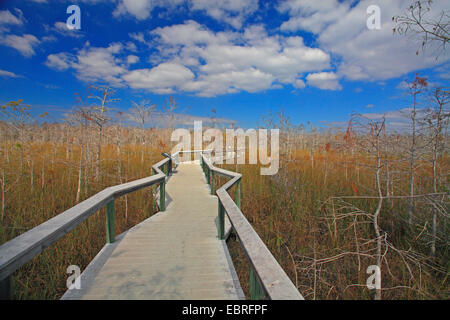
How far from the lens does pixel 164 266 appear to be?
8.94 feet

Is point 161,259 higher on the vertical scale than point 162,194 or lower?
lower

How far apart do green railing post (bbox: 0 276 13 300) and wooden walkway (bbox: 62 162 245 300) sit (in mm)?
809

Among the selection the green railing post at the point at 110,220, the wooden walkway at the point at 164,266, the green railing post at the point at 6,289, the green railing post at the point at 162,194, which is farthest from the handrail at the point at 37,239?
the green railing post at the point at 162,194

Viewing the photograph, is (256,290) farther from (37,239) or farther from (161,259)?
(37,239)

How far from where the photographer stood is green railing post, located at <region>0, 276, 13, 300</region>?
4.38ft

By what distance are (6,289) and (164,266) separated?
1576 mm

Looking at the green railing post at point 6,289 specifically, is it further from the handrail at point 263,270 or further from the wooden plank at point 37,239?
the handrail at point 263,270

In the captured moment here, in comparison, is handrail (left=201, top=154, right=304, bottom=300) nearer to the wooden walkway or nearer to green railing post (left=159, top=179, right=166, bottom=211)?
the wooden walkway

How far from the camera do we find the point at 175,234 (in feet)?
12.4

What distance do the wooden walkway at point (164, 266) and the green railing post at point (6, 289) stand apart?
2.65 feet

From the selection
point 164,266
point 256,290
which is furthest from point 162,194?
point 256,290

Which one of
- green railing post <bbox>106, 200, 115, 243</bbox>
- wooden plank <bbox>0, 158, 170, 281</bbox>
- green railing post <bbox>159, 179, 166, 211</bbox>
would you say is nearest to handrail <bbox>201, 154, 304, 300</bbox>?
wooden plank <bbox>0, 158, 170, 281</bbox>

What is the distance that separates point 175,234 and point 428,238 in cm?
488

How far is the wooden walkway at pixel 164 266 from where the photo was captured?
7.29 feet
